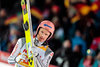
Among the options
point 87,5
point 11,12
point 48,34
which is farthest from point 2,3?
point 48,34

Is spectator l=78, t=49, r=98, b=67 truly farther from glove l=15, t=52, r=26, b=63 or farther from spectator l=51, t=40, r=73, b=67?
glove l=15, t=52, r=26, b=63

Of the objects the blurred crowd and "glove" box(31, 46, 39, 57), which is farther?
the blurred crowd

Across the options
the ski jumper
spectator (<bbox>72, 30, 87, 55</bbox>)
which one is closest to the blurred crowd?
spectator (<bbox>72, 30, 87, 55</bbox>)

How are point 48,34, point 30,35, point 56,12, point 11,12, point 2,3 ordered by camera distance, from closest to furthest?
1. point 30,35
2. point 48,34
3. point 56,12
4. point 11,12
5. point 2,3

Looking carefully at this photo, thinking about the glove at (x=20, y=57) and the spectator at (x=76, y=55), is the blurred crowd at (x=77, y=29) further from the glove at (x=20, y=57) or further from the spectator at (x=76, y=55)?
the glove at (x=20, y=57)

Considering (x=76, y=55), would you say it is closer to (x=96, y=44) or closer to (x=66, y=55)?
(x=66, y=55)

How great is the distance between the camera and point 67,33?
2.91 m

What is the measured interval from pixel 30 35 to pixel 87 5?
1551 millimetres

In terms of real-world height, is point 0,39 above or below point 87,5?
below

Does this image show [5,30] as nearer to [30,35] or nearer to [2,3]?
[2,3]

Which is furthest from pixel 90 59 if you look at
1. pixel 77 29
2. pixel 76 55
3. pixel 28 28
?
pixel 28 28

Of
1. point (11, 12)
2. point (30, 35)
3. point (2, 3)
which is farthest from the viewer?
point (2, 3)

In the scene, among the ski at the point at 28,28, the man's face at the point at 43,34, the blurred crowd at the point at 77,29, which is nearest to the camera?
the ski at the point at 28,28

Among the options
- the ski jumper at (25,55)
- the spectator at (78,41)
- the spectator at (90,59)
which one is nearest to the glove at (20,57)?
the ski jumper at (25,55)
